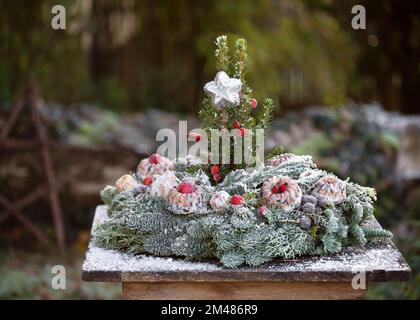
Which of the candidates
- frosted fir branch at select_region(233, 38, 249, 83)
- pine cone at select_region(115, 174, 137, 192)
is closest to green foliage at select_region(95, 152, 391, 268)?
pine cone at select_region(115, 174, 137, 192)

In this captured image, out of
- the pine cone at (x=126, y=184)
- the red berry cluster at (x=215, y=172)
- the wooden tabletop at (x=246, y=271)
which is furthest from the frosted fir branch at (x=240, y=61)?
the wooden tabletop at (x=246, y=271)

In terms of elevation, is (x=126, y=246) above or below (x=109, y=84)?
below

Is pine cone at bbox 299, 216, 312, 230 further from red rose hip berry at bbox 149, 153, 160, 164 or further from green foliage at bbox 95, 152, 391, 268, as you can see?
red rose hip berry at bbox 149, 153, 160, 164

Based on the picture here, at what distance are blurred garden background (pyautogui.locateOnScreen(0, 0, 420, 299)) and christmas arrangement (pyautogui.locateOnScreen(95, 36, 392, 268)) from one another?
1790mm

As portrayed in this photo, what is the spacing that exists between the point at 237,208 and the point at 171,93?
5.03 m

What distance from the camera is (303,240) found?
2.66 metres

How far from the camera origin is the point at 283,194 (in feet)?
8.96

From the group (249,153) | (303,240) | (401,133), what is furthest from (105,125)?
(303,240)

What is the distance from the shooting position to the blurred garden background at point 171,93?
5.71 metres

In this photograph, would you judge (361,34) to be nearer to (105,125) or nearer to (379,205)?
(379,205)

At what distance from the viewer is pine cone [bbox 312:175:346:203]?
278cm
